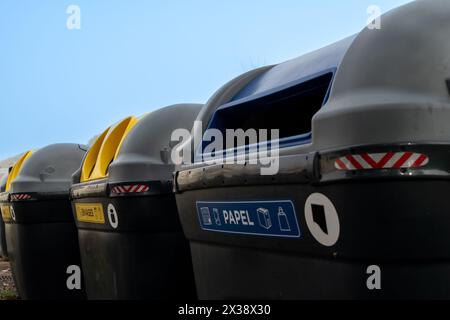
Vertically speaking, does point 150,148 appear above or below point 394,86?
below

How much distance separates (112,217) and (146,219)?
316 millimetres

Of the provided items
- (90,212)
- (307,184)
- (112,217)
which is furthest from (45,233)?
(307,184)

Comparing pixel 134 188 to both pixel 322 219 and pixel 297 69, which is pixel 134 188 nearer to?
pixel 297 69

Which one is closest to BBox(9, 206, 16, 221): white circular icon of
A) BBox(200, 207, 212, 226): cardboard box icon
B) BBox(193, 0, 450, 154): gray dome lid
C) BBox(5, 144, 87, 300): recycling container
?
BBox(5, 144, 87, 300): recycling container

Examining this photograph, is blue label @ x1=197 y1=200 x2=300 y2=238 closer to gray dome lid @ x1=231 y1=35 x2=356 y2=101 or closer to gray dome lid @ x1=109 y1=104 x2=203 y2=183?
gray dome lid @ x1=231 y1=35 x2=356 y2=101

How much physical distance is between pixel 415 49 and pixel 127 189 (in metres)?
2.42

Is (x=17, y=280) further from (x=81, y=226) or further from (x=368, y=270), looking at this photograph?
(x=368, y=270)

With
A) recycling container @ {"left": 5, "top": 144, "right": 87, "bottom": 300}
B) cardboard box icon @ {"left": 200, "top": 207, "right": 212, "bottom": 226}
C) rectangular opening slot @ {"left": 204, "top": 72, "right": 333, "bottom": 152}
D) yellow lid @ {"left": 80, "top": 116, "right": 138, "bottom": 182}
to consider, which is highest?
rectangular opening slot @ {"left": 204, "top": 72, "right": 333, "bottom": 152}

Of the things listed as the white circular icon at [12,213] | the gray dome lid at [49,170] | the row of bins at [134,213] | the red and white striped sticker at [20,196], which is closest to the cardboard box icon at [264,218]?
the row of bins at [134,213]

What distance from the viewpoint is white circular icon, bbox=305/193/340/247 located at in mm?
2355

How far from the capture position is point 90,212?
4.71 meters

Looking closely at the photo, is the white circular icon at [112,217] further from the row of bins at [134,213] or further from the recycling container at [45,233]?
the recycling container at [45,233]
